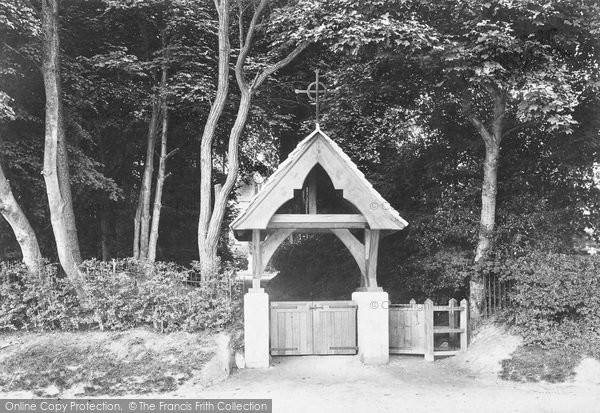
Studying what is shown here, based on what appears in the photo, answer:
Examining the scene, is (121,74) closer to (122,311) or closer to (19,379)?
(122,311)

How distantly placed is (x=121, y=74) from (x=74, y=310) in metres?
8.35

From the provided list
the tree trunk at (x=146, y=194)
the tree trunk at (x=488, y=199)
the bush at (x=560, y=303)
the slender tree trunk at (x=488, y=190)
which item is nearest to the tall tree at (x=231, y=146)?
the tree trunk at (x=146, y=194)

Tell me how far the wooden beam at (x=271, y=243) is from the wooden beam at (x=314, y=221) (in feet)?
0.48

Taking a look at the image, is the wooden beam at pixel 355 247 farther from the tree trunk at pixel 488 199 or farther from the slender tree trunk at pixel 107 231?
the slender tree trunk at pixel 107 231

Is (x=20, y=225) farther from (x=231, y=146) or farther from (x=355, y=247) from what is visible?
(x=355, y=247)

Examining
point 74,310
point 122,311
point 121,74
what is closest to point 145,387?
point 122,311

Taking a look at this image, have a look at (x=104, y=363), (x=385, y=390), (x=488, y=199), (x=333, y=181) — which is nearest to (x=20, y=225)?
(x=104, y=363)

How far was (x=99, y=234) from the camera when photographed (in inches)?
733

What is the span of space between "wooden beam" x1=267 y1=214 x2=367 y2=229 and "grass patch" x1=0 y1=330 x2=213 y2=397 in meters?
2.74

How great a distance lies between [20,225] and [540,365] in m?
10.9

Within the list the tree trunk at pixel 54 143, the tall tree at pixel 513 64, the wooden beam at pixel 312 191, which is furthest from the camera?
the tree trunk at pixel 54 143

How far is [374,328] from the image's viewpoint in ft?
33.2

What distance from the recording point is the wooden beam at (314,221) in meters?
9.88

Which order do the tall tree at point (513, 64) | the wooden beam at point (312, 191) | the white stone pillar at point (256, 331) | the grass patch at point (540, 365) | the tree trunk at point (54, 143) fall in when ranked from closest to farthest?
the grass patch at point (540, 365) < the white stone pillar at point (256, 331) < the wooden beam at point (312, 191) < the tall tree at point (513, 64) < the tree trunk at point (54, 143)
